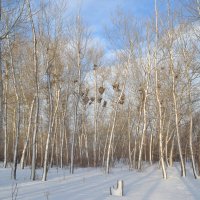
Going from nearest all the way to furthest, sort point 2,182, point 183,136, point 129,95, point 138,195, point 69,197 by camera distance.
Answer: point 69,197
point 138,195
point 2,182
point 183,136
point 129,95

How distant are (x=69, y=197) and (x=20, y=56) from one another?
12657mm

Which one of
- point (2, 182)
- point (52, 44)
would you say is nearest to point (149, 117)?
point (52, 44)

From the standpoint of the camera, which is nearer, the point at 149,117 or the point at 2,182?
the point at 2,182

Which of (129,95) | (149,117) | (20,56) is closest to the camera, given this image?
(20,56)

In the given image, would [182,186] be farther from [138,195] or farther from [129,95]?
[129,95]

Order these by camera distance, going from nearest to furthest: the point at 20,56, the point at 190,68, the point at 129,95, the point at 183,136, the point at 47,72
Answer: the point at 47,72 → the point at 190,68 → the point at 20,56 → the point at 183,136 → the point at 129,95

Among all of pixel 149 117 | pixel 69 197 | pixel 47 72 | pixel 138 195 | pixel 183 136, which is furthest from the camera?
pixel 149 117

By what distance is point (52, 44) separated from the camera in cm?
1541

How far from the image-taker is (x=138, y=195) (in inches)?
421

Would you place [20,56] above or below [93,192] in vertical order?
above

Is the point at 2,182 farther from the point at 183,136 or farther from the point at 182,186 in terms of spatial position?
the point at 183,136

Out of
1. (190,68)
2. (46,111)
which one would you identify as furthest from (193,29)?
(46,111)

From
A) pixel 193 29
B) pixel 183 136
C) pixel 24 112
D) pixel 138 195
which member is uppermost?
pixel 193 29

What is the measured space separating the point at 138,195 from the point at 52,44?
7.74 metres
